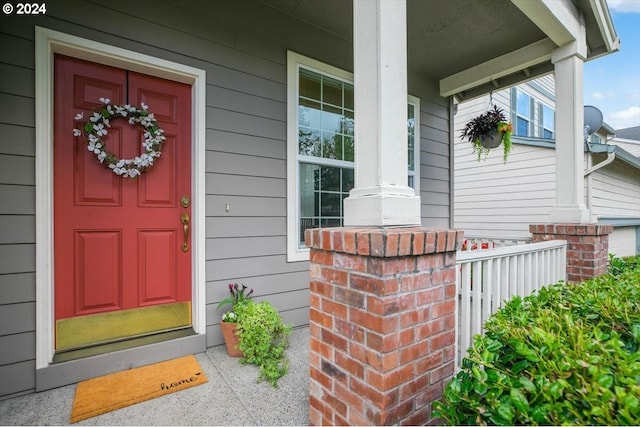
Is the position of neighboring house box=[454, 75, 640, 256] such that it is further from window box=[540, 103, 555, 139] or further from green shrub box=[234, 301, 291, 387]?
green shrub box=[234, 301, 291, 387]

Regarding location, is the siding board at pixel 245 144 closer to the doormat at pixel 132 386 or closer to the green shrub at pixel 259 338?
the green shrub at pixel 259 338

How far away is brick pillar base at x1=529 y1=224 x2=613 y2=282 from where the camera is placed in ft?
9.00

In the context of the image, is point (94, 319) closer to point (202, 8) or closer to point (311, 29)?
point (202, 8)

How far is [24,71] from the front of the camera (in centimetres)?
190

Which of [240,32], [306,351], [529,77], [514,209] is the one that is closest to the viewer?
[306,351]

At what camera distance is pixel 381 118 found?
1376 mm

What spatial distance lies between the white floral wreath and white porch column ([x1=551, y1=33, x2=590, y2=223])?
11.8ft

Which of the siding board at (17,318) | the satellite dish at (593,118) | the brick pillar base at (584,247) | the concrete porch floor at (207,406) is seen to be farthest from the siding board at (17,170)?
the satellite dish at (593,118)

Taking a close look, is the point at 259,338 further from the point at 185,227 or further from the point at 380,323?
the point at 380,323

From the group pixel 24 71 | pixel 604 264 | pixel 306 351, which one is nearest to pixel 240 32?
pixel 24 71

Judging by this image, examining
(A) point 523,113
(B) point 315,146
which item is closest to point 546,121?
(A) point 523,113

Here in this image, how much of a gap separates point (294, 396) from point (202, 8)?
293 cm

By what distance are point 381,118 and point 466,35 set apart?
8.84 feet

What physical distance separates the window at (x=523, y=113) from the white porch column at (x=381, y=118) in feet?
24.4
